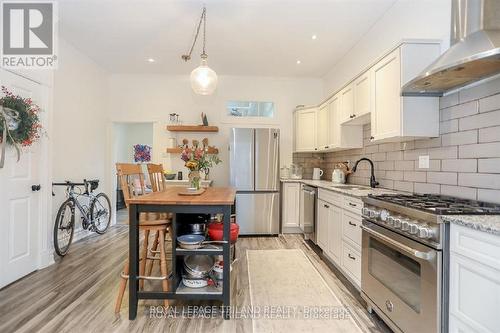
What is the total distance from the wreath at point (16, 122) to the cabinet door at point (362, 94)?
3479 mm

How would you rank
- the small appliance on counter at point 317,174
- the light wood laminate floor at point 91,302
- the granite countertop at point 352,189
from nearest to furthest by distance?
the light wood laminate floor at point 91,302 → the granite countertop at point 352,189 → the small appliance on counter at point 317,174

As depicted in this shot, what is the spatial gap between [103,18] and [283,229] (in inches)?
160

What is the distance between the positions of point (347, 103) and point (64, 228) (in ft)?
13.4

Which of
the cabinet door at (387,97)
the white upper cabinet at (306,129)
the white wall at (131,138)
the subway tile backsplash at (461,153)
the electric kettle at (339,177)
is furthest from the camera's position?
the white wall at (131,138)

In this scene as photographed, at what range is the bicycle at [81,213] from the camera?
3.39 metres

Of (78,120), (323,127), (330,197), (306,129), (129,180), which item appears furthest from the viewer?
(306,129)

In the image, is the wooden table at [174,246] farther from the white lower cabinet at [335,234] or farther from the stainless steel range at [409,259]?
the white lower cabinet at [335,234]

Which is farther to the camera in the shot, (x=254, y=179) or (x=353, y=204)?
(x=254, y=179)

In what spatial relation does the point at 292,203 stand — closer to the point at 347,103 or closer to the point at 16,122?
the point at 347,103

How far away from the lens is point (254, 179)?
14.5 ft

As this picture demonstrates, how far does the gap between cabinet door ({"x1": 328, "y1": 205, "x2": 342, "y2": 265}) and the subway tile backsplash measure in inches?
26.4

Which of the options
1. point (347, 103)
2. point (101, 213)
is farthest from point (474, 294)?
point (101, 213)

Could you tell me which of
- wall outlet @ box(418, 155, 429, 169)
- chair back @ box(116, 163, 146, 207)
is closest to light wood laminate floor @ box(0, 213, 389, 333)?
chair back @ box(116, 163, 146, 207)

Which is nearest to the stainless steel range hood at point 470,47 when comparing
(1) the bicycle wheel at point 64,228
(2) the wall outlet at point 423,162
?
(2) the wall outlet at point 423,162
